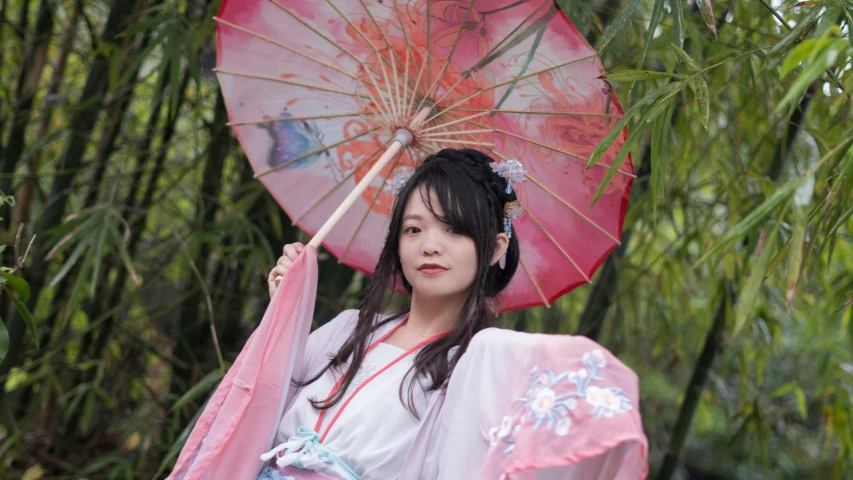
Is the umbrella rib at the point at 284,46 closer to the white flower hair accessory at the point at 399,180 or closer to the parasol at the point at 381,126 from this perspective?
the parasol at the point at 381,126

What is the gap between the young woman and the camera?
1.06 meters

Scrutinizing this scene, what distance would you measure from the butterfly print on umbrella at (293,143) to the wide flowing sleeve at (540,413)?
796mm

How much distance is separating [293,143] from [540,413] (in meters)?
1.05

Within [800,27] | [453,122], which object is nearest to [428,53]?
[453,122]

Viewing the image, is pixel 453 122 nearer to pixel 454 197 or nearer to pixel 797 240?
pixel 454 197

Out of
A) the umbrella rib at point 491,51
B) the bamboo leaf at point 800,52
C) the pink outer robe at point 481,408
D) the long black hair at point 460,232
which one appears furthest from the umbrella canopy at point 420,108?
the bamboo leaf at point 800,52

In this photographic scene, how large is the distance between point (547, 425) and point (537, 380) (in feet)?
0.26

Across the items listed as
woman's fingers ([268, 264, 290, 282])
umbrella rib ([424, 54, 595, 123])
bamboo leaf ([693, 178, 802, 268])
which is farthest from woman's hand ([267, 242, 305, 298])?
bamboo leaf ([693, 178, 802, 268])

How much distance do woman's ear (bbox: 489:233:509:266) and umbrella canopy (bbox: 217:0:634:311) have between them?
17 cm

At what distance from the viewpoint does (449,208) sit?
5.00 feet

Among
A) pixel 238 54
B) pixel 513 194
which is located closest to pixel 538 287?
pixel 513 194

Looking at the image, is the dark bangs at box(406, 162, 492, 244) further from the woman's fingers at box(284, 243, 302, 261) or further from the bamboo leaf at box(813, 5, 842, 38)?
the bamboo leaf at box(813, 5, 842, 38)

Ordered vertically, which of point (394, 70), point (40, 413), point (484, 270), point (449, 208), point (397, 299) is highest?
point (394, 70)

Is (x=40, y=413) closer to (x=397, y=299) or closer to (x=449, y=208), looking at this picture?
(x=397, y=299)
